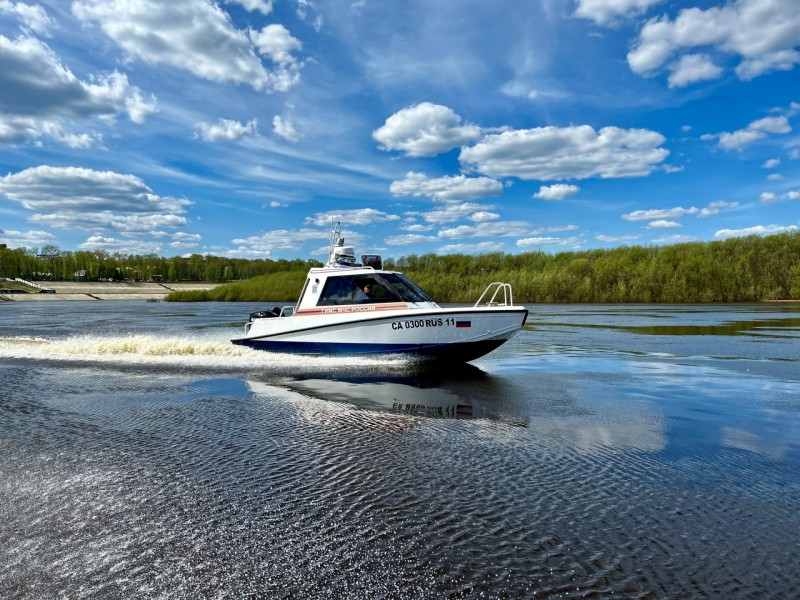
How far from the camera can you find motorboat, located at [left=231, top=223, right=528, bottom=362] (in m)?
12.5

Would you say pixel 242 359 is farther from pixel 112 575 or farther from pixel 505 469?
pixel 112 575

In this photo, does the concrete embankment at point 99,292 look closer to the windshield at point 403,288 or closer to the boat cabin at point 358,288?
→ the boat cabin at point 358,288

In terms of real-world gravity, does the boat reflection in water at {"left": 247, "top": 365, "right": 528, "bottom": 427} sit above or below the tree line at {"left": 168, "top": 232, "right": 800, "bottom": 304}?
below

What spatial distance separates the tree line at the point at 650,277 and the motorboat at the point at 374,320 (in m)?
63.3

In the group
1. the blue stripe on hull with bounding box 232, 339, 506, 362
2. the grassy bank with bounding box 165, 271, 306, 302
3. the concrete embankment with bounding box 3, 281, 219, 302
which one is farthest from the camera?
the concrete embankment with bounding box 3, 281, 219, 302

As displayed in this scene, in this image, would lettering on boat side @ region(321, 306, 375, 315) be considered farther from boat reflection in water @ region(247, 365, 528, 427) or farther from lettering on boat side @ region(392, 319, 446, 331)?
boat reflection in water @ region(247, 365, 528, 427)

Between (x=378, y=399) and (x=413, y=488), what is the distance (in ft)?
14.6

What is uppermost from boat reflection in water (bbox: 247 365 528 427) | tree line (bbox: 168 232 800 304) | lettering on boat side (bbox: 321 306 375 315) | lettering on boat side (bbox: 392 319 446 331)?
tree line (bbox: 168 232 800 304)

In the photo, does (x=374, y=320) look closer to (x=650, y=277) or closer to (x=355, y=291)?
(x=355, y=291)

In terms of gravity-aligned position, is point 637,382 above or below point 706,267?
below

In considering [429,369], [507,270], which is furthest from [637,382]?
[507,270]

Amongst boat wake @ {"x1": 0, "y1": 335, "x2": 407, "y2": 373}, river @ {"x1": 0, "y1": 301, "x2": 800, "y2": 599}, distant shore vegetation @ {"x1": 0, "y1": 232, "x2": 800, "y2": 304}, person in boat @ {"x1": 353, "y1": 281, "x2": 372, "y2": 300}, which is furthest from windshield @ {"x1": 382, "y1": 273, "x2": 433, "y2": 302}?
distant shore vegetation @ {"x1": 0, "y1": 232, "x2": 800, "y2": 304}

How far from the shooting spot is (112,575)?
351cm

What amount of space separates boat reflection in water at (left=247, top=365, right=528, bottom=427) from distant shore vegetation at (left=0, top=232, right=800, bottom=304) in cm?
6455
